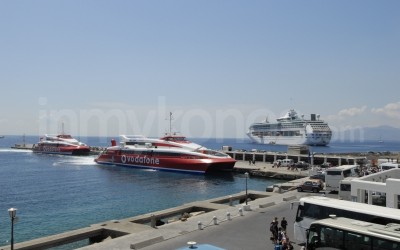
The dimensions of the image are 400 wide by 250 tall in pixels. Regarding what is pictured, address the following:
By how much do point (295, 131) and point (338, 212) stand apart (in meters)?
132

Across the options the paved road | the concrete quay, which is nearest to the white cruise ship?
the concrete quay

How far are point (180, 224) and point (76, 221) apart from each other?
432 inches

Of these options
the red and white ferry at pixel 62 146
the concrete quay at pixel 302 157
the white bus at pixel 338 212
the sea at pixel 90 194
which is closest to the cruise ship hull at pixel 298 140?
the concrete quay at pixel 302 157

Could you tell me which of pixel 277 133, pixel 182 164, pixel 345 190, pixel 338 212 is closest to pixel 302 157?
pixel 182 164

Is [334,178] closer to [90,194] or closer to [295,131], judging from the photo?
[90,194]

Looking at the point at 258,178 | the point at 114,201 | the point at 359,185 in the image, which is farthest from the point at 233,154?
the point at 359,185

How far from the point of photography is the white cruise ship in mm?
138000

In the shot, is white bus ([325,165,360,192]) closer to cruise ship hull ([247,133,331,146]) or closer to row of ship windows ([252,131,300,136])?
cruise ship hull ([247,133,331,146])

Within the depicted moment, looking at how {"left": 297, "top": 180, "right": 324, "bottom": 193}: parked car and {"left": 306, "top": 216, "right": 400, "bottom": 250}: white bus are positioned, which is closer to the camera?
{"left": 306, "top": 216, "right": 400, "bottom": 250}: white bus

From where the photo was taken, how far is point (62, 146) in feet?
347

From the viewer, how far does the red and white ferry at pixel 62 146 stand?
337ft

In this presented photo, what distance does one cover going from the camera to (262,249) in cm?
1494

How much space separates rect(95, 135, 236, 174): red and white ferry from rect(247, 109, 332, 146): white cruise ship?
8124cm

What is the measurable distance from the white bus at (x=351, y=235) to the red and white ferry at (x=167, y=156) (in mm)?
42872
